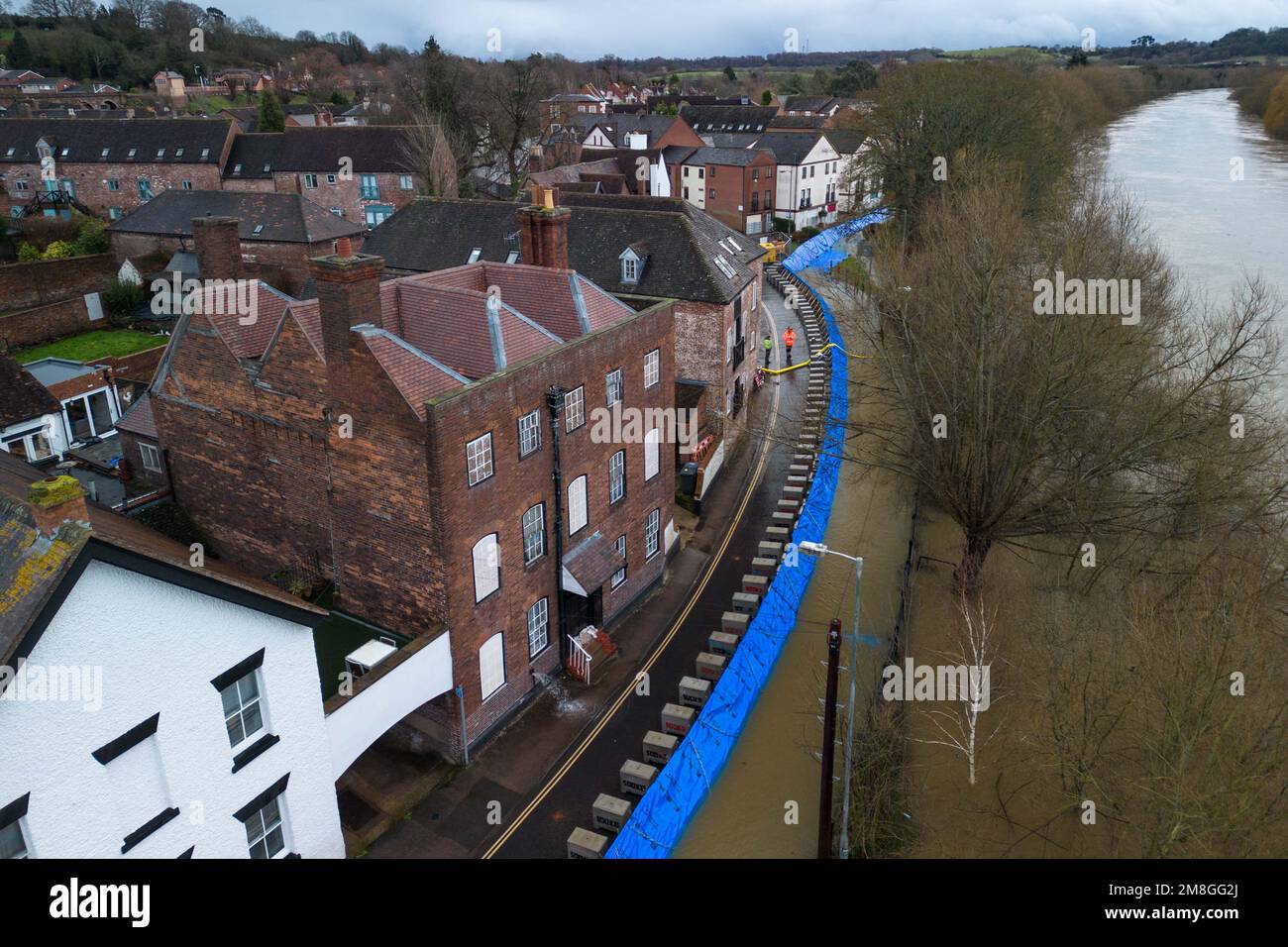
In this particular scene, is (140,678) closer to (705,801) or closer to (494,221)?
(705,801)

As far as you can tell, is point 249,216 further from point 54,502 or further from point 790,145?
point 54,502

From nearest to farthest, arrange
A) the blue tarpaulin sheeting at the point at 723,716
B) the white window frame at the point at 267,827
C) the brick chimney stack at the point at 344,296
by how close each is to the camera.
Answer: the white window frame at the point at 267,827 → the blue tarpaulin sheeting at the point at 723,716 → the brick chimney stack at the point at 344,296

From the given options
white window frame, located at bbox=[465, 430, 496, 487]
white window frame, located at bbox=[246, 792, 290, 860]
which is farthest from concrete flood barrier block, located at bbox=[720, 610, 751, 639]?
white window frame, located at bbox=[246, 792, 290, 860]

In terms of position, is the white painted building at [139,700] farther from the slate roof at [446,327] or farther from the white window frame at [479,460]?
the slate roof at [446,327]

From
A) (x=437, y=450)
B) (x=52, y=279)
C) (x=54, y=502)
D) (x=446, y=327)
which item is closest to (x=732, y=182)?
(x=52, y=279)

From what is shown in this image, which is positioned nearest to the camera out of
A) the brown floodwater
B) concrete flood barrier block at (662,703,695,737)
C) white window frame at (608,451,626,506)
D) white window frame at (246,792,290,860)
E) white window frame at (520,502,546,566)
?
white window frame at (246,792,290,860)

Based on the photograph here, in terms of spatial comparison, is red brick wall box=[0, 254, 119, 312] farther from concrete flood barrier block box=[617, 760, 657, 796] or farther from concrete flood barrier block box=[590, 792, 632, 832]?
concrete flood barrier block box=[590, 792, 632, 832]

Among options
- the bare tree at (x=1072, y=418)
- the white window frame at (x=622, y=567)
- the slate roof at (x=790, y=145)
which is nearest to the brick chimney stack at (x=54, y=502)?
the white window frame at (x=622, y=567)

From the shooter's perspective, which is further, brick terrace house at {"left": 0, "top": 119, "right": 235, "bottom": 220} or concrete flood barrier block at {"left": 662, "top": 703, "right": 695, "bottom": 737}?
brick terrace house at {"left": 0, "top": 119, "right": 235, "bottom": 220}
